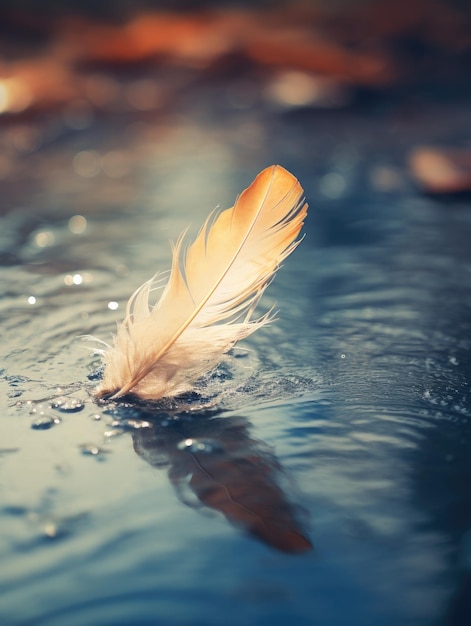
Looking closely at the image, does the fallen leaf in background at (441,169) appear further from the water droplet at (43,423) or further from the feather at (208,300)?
the water droplet at (43,423)

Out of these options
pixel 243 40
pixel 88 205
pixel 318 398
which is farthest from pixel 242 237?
pixel 243 40

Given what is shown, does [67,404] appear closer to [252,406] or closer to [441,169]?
[252,406]

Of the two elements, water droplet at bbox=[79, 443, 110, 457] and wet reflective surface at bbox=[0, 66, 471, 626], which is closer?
wet reflective surface at bbox=[0, 66, 471, 626]

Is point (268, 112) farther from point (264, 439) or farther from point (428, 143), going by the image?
point (264, 439)

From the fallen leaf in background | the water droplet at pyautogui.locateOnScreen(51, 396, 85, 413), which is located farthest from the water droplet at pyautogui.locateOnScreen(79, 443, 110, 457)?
the fallen leaf in background

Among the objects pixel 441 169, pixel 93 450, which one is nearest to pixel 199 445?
pixel 93 450

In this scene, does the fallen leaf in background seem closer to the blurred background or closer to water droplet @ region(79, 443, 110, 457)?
the blurred background

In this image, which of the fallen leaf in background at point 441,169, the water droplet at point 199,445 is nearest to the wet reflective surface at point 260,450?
the water droplet at point 199,445

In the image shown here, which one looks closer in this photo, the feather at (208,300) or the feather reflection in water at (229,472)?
the feather reflection in water at (229,472)
